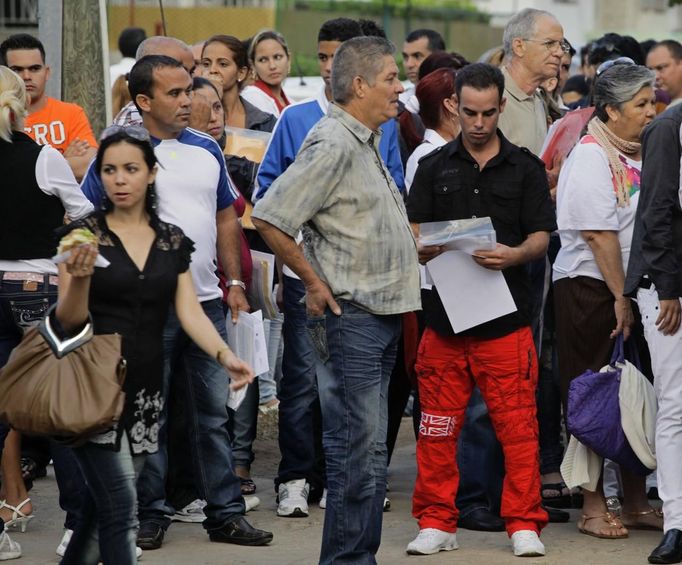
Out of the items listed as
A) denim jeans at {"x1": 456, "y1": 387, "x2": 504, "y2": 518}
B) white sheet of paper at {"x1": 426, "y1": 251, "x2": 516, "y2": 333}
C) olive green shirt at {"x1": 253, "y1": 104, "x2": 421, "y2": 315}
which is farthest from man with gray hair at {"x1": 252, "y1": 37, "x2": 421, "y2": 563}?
denim jeans at {"x1": 456, "y1": 387, "x2": 504, "y2": 518}

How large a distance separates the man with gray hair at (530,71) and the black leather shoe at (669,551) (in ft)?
7.53

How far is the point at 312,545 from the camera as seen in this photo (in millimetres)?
6590

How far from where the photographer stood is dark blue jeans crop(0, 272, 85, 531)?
629 cm

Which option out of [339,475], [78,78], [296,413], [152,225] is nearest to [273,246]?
[152,225]

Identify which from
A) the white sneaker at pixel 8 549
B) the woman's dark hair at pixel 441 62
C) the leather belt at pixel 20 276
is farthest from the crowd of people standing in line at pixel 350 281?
the woman's dark hair at pixel 441 62

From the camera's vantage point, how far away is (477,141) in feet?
21.1

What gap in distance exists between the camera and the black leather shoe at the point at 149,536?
644 centimetres

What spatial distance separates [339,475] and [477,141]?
5.61 feet

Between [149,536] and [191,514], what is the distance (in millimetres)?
622

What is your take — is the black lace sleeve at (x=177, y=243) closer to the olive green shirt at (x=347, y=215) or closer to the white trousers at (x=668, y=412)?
the olive green shirt at (x=347, y=215)

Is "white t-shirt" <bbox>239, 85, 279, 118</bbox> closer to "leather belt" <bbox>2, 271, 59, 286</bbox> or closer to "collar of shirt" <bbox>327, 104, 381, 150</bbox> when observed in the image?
"leather belt" <bbox>2, 271, 59, 286</bbox>

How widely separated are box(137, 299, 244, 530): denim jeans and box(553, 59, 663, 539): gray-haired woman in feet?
5.55

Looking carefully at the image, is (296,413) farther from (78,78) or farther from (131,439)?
(78,78)

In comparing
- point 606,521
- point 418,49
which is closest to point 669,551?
point 606,521
